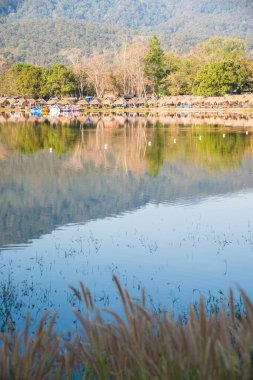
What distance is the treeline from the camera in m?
87.6

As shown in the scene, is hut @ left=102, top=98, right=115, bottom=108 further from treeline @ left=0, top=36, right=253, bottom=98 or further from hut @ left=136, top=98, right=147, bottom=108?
treeline @ left=0, top=36, right=253, bottom=98

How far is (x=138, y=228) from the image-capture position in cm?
1377

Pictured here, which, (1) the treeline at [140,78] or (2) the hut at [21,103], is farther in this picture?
(2) the hut at [21,103]

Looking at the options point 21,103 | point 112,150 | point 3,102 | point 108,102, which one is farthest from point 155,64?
point 112,150

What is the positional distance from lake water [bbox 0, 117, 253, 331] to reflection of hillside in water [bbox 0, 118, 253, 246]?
0.15 ft

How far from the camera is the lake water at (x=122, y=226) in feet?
29.6

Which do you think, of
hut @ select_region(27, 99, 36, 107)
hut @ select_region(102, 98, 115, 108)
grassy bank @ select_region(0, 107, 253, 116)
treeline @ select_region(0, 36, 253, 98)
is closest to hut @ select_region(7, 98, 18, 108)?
grassy bank @ select_region(0, 107, 253, 116)

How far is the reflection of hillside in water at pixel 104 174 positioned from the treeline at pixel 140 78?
169 ft

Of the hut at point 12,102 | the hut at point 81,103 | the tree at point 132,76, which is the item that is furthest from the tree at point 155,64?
the hut at point 12,102

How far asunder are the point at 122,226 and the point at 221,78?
245ft

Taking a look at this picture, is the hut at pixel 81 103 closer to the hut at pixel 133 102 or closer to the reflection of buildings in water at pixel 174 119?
the hut at pixel 133 102

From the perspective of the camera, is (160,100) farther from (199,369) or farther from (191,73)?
(199,369)

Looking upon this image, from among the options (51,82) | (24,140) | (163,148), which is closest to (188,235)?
(163,148)

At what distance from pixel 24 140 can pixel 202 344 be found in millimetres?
33926
